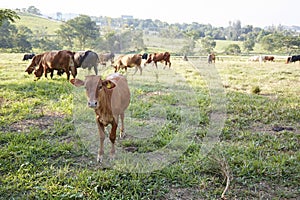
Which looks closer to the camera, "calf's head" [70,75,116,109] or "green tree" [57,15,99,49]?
"calf's head" [70,75,116,109]

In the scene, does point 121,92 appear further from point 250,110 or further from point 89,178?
point 250,110

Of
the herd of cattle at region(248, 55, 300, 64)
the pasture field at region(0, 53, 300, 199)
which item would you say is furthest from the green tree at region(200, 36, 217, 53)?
the herd of cattle at region(248, 55, 300, 64)

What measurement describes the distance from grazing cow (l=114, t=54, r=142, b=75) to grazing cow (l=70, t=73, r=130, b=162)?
0.15 metres

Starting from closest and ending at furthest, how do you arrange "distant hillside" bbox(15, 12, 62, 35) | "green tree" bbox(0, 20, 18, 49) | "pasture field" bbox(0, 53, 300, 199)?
"pasture field" bbox(0, 53, 300, 199) < "distant hillside" bbox(15, 12, 62, 35) < "green tree" bbox(0, 20, 18, 49)

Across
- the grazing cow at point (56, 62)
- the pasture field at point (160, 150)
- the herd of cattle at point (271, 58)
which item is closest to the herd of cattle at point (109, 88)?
the pasture field at point (160, 150)

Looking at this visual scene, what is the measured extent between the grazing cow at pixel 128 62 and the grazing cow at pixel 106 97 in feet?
0.51

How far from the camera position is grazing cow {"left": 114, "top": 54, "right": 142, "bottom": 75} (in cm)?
393

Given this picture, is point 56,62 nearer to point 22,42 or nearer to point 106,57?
point 106,57

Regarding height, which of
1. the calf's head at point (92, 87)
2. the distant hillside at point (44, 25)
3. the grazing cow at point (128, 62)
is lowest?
the calf's head at point (92, 87)

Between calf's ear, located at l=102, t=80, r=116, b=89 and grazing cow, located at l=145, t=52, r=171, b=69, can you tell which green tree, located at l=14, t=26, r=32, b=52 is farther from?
calf's ear, located at l=102, t=80, r=116, b=89

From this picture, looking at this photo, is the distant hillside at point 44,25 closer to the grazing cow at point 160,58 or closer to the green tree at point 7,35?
the green tree at point 7,35

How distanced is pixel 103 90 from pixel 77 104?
0.50 m

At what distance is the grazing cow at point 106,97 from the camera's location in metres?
3.19

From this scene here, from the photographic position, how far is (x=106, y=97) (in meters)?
3.56
